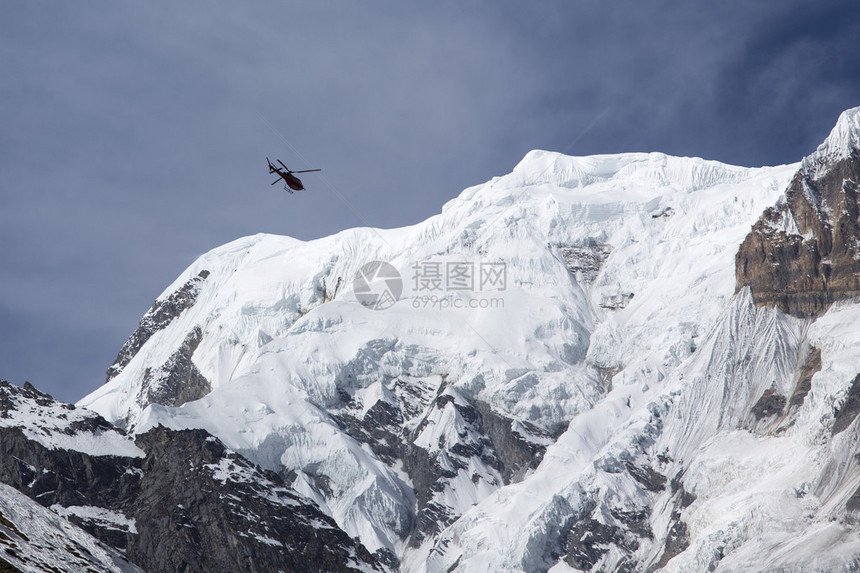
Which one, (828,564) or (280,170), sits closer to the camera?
(280,170)

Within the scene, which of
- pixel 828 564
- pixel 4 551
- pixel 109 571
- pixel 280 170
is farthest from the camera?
pixel 828 564

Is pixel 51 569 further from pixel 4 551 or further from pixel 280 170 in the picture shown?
pixel 280 170

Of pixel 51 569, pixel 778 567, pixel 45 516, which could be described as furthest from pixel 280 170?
pixel 778 567

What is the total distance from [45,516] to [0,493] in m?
4.56

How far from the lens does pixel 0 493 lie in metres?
100

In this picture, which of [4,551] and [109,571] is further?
[109,571]

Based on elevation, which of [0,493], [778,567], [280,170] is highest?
[280,170]

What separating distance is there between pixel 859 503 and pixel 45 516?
140 meters

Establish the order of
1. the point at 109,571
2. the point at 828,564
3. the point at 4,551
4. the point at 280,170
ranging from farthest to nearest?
the point at 828,564 → the point at 280,170 → the point at 109,571 → the point at 4,551

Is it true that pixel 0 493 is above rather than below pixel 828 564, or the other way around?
above

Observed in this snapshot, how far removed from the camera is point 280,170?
147m

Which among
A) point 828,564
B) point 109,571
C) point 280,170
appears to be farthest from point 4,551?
point 828,564

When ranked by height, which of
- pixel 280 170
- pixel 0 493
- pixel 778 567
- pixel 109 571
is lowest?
pixel 778 567

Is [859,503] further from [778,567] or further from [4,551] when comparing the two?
[4,551]
